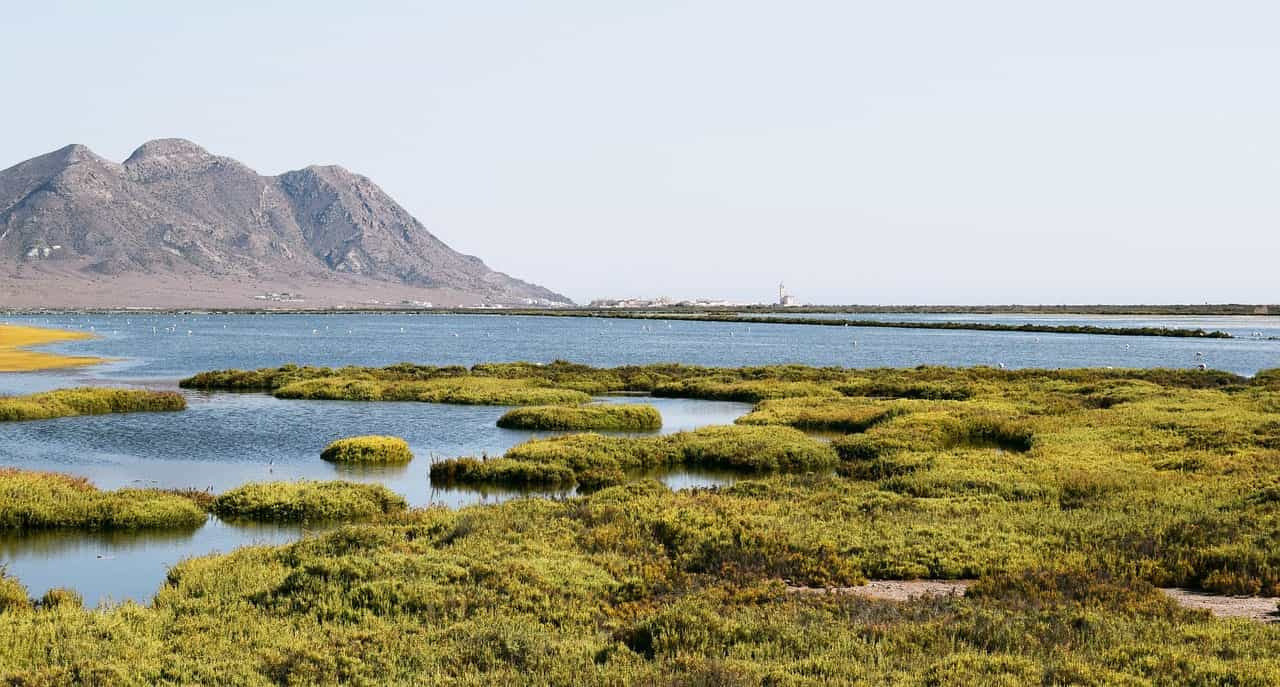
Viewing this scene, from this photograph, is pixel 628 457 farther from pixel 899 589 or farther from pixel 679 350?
pixel 679 350

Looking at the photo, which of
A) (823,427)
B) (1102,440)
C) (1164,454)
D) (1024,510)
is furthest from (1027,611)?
(823,427)

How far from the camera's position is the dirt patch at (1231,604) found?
17.9 m

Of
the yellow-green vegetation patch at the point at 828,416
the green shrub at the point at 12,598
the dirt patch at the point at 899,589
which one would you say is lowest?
the yellow-green vegetation patch at the point at 828,416

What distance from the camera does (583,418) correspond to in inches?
2032

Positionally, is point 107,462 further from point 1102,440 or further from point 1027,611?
point 1102,440

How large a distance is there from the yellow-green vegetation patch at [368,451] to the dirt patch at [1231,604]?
27.9m

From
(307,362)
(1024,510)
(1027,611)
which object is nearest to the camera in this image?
(1027,611)

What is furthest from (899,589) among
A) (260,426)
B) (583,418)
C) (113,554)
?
(260,426)

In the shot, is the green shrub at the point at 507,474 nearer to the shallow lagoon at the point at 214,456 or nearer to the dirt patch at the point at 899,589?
the shallow lagoon at the point at 214,456

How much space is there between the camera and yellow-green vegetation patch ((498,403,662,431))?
1997 inches

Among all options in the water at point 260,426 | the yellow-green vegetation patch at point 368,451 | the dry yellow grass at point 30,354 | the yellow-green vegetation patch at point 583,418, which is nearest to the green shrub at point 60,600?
the water at point 260,426

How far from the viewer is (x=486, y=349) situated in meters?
134

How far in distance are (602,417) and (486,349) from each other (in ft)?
276

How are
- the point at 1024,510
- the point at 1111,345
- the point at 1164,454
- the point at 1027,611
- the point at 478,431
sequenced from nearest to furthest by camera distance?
the point at 1027,611, the point at 1024,510, the point at 1164,454, the point at 478,431, the point at 1111,345
